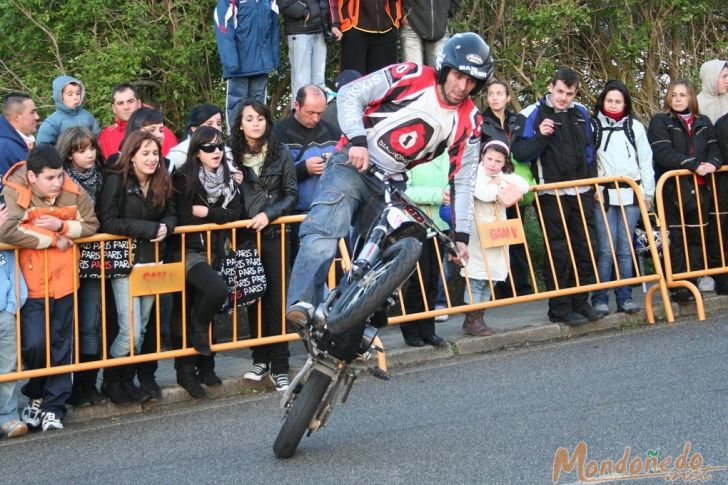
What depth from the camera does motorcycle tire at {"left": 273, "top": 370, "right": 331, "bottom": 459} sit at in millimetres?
6367

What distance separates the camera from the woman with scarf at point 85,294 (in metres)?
8.29

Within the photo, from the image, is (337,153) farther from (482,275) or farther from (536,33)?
(536,33)

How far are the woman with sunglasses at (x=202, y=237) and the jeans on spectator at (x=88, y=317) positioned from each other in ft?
2.16

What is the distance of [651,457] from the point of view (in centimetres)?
625

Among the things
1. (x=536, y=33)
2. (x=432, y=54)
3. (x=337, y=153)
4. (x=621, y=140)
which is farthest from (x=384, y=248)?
(x=536, y=33)

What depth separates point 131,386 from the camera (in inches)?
334

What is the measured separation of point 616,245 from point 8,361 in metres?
5.41

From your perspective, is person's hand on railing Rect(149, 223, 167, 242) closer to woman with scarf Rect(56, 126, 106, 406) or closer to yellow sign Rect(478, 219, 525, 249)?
woman with scarf Rect(56, 126, 106, 406)

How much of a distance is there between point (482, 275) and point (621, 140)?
191 centimetres

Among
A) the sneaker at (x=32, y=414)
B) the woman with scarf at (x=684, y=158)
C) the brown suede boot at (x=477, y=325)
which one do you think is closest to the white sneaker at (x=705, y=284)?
the woman with scarf at (x=684, y=158)

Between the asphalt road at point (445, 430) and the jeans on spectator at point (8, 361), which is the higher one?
the jeans on spectator at point (8, 361)

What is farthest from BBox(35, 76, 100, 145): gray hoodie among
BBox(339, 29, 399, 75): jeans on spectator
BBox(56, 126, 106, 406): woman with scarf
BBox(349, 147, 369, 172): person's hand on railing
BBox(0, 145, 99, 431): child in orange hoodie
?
BBox(349, 147, 369, 172): person's hand on railing

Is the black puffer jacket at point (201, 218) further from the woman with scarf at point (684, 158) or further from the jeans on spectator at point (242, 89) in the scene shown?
the woman with scarf at point (684, 158)

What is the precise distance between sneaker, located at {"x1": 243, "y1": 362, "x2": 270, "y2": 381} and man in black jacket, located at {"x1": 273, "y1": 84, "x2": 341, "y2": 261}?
1158 millimetres
